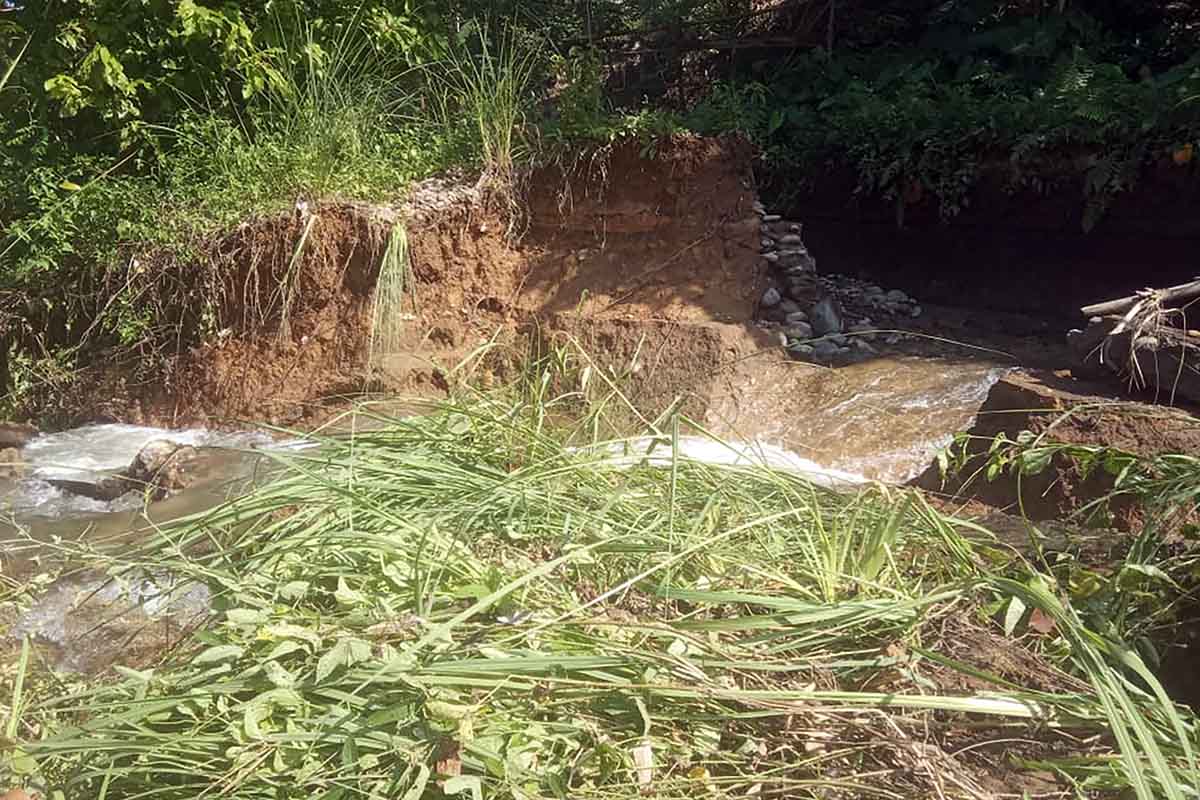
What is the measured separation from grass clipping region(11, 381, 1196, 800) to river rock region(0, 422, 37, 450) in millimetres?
5050

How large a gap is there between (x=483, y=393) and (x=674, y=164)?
4.04 metres

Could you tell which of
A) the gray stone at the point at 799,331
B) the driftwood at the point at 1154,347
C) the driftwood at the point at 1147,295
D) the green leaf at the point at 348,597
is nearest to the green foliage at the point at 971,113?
the gray stone at the point at 799,331

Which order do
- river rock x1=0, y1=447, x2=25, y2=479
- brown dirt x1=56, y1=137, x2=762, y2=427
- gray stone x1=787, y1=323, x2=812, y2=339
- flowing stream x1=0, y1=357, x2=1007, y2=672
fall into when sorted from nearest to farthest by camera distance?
flowing stream x1=0, y1=357, x2=1007, y2=672 < river rock x1=0, y1=447, x2=25, y2=479 < gray stone x1=787, y1=323, x2=812, y2=339 < brown dirt x1=56, y1=137, x2=762, y2=427

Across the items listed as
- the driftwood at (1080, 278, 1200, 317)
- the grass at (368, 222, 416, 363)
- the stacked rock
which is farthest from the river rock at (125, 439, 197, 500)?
the driftwood at (1080, 278, 1200, 317)

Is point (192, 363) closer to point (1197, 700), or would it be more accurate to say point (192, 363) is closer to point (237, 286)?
point (237, 286)

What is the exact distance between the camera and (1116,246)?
249 inches

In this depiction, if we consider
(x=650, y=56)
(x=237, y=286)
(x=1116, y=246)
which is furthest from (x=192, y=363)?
(x=1116, y=246)

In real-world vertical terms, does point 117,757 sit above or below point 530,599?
below

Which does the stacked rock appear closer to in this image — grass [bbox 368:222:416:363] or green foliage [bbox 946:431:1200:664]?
grass [bbox 368:222:416:363]

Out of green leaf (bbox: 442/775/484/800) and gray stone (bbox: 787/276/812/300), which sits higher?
green leaf (bbox: 442/775/484/800)

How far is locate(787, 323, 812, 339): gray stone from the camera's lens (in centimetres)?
624

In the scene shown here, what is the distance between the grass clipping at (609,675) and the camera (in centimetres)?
153

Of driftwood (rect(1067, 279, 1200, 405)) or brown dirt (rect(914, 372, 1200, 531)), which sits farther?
driftwood (rect(1067, 279, 1200, 405))

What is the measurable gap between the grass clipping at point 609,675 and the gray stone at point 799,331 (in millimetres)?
4138
